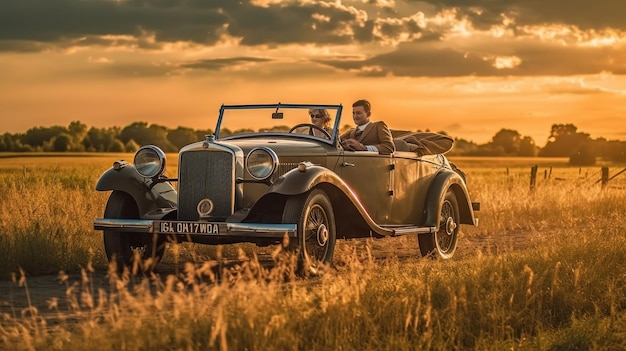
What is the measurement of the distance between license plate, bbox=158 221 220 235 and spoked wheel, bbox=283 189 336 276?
0.68 meters

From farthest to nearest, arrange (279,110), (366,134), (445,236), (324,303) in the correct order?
1. (445,236)
2. (279,110)
3. (366,134)
4. (324,303)

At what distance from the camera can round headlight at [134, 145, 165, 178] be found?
10562 mm

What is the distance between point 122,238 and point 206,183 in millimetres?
1198

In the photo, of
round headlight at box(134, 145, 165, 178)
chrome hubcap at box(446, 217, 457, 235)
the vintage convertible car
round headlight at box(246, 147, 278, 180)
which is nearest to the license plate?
the vintage convertible car

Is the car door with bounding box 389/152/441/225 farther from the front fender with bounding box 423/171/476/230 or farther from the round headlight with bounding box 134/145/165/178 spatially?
the round headlight with bounding box 134/145/165/178

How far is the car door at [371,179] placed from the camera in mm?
10812

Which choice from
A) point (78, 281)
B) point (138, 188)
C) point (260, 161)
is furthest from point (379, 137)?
point (78, 281)

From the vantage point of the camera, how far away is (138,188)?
10516 mm

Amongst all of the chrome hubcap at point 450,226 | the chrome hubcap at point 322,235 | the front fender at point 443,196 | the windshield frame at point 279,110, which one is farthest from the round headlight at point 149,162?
the chrome hubcap at point 450,226

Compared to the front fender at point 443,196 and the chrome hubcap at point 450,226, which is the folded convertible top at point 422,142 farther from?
the chrome hubcap at point 450,226

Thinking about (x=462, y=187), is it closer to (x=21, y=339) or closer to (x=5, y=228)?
(x=5, y=228)

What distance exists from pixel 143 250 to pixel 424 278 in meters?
3.97

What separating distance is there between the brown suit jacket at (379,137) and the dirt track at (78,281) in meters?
1.62

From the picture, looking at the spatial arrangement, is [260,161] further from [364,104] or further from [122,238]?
A: [364,104]
